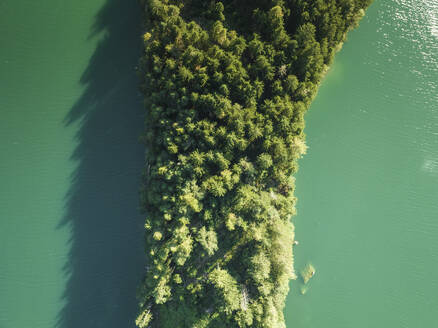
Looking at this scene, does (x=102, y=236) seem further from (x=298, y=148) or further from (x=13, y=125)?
(x=298, y=148)

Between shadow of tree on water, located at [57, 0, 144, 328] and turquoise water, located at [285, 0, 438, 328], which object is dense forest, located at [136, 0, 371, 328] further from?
turquoise water, located at [285, 0, 438, 328]

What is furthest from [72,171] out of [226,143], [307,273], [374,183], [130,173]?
[374,183]

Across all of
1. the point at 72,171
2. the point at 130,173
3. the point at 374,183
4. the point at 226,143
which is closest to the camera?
the point at 226,143

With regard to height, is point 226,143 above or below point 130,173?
above

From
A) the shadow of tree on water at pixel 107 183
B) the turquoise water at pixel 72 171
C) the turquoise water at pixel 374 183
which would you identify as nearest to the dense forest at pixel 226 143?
the shadow of tree on water at pixel 107 183

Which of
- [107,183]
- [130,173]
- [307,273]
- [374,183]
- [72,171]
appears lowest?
[307,273]

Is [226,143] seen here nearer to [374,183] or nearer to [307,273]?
[307,273]

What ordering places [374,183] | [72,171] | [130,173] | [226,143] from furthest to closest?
[374,183] < [130,173] < [72,171] < [226,143]

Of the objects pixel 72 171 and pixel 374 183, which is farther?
pixel 374 183

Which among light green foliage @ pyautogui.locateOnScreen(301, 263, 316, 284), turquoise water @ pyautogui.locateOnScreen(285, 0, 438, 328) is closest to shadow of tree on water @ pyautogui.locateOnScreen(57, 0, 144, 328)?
light green foliage @ pyautogui.locateOnScreen(301, 263, 316, 284)
